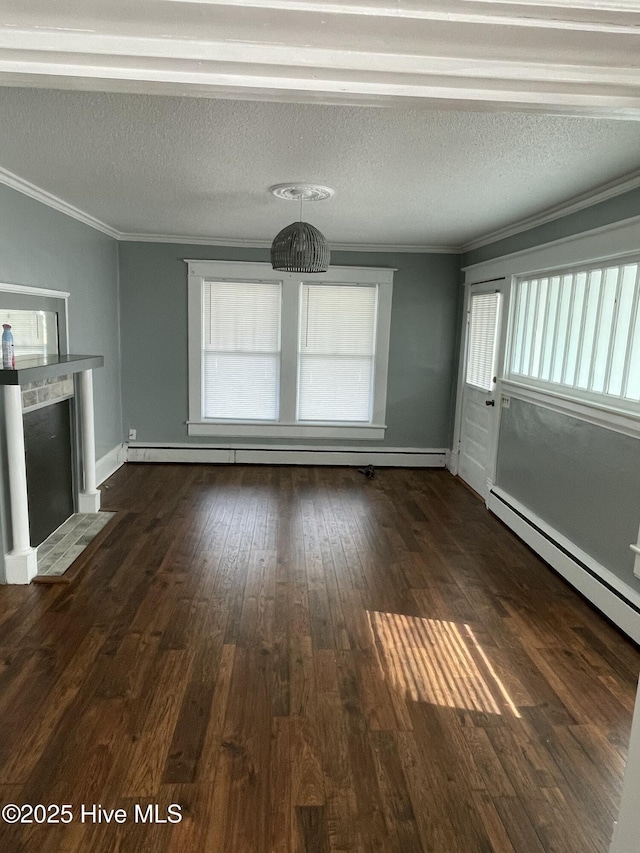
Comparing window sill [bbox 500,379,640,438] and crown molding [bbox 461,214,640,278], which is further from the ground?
crown molding [bbox 461,214,640,278]

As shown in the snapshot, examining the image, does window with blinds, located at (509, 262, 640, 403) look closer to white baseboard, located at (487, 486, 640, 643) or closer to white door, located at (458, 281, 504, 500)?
white door, located at (458, 281, 504, 500)

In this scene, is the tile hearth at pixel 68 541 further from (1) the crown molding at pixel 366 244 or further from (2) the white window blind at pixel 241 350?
(1) the crown molding at pixel 366 244

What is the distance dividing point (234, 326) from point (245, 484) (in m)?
1.83

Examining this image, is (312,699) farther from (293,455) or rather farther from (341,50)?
(293,455)

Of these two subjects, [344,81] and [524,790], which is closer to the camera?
[344,81]

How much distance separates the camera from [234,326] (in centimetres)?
612

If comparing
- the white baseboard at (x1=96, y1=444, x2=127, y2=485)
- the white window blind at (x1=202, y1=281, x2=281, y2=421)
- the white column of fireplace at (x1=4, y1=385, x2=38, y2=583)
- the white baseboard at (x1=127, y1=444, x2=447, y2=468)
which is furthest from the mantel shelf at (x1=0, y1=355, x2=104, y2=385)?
the white baseboard at (x1=127, y1=444, x2=447, y2=468)

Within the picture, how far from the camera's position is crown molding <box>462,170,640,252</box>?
3070 mm

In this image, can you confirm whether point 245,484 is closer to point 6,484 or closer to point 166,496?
point 166,496

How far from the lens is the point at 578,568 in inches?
136

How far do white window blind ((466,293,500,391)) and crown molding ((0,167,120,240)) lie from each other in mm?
3802

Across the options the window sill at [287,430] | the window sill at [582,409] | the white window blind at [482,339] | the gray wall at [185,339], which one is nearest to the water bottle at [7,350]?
the gray wall at [185,339]

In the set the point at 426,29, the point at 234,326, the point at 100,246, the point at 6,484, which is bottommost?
the point at 6,484

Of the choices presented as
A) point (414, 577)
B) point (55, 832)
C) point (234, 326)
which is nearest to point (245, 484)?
point (234, 326)
